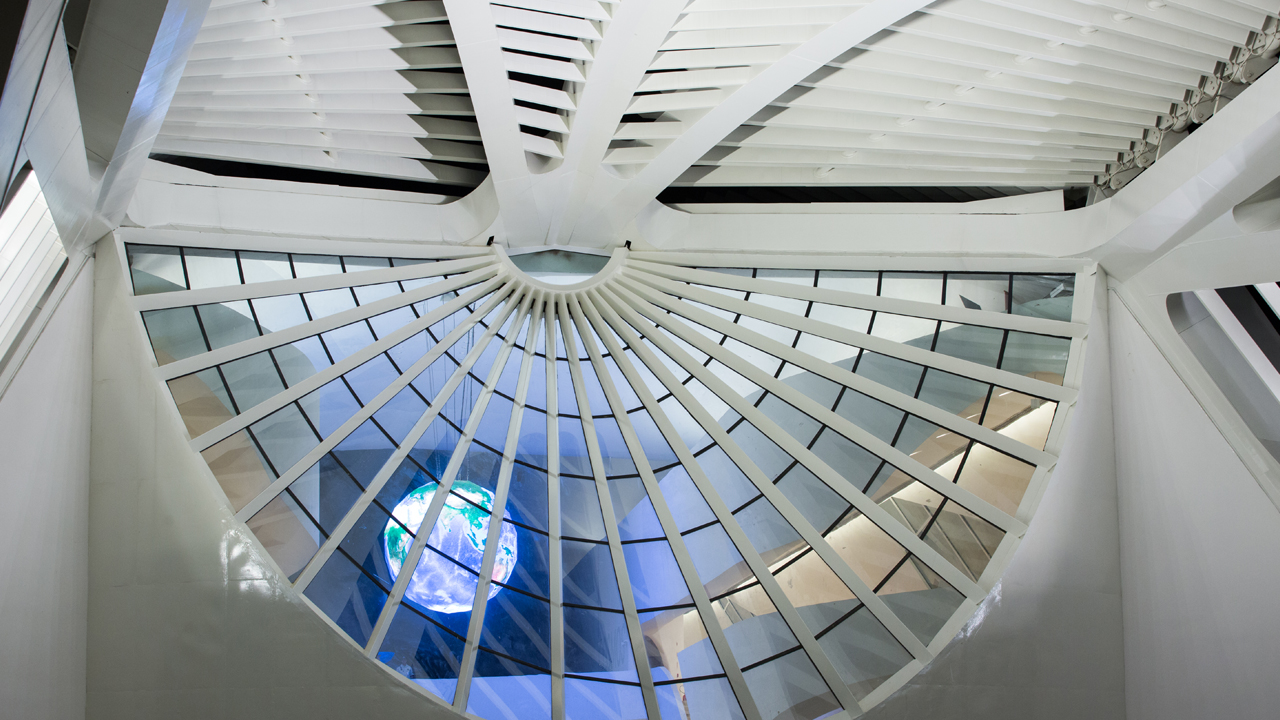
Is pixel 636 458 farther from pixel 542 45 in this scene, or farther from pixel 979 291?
pixel 542 45

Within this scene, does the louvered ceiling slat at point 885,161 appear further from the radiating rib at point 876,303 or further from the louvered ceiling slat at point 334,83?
the louvered ceiling slat at point 334,83

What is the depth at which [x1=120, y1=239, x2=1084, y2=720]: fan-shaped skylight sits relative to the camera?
39.7ft

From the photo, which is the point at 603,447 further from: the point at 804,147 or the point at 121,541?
the point at 121,541

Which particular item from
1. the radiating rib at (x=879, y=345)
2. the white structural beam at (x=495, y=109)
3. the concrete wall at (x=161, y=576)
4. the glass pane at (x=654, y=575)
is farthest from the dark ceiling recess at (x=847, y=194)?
the concrete wall at (x=161, y=576)

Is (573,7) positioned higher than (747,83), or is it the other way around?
(573,7)

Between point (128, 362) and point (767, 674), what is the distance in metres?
9.84

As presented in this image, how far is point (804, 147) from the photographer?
36.2 feet

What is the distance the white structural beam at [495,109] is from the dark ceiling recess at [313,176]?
190cm

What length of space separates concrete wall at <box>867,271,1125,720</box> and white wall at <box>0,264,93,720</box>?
36.1 feet

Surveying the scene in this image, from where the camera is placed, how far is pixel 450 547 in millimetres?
13062

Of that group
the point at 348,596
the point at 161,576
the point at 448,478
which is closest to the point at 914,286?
the point at 448,478

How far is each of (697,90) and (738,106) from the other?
122 cm

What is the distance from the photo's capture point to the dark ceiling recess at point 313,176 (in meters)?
12.4

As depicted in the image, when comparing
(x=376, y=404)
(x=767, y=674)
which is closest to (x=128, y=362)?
(x=376, y=404)
